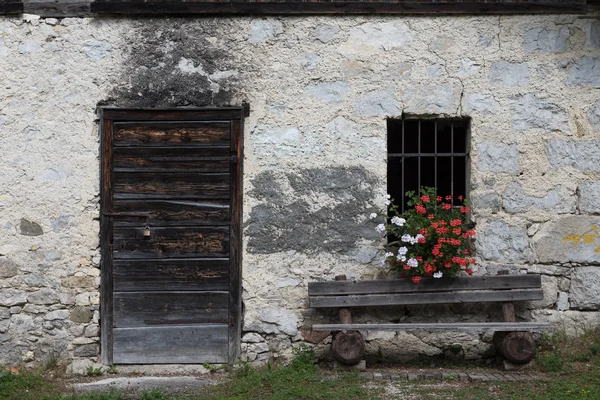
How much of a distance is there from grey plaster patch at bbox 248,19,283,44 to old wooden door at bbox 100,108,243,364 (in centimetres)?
68

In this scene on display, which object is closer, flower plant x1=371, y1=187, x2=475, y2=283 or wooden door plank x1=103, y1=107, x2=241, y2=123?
flower plant x1=371, y1=187, x2=475, y2=283

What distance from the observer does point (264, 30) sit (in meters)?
5.98

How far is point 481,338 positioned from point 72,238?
12.4 ft

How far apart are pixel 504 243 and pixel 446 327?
0.99 m

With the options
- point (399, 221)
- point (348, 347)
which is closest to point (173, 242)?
point (348, 347)

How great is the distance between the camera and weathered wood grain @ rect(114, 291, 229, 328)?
595cm

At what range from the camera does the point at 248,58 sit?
5.97 metres

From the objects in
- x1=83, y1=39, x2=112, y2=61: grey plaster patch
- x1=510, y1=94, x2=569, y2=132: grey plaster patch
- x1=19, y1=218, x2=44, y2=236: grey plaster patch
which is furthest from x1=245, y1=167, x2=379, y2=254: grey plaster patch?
x1=19, y1=218, x2=44, y2=236: grey plaster patch

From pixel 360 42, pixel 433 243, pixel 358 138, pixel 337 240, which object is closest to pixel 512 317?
pixel 433 243

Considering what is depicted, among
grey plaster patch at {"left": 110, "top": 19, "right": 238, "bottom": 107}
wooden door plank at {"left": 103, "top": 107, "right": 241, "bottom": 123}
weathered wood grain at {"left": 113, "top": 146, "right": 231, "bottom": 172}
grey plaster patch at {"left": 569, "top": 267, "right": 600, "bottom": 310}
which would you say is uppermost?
grey plaster patch at {"left": 110, "top": 19, "right": 238, "bottom": 107}

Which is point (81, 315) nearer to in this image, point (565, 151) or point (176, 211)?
point (176, 211)

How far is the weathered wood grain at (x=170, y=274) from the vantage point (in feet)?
19.5

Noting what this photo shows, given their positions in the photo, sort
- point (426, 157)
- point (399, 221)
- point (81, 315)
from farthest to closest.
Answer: point (426, 157) → point (81, 315) → point (399, 221)

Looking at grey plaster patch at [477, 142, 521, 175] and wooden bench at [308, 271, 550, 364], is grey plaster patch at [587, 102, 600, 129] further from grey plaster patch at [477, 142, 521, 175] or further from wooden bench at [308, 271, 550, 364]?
wooden bench at [308, 271, 550, 364]
